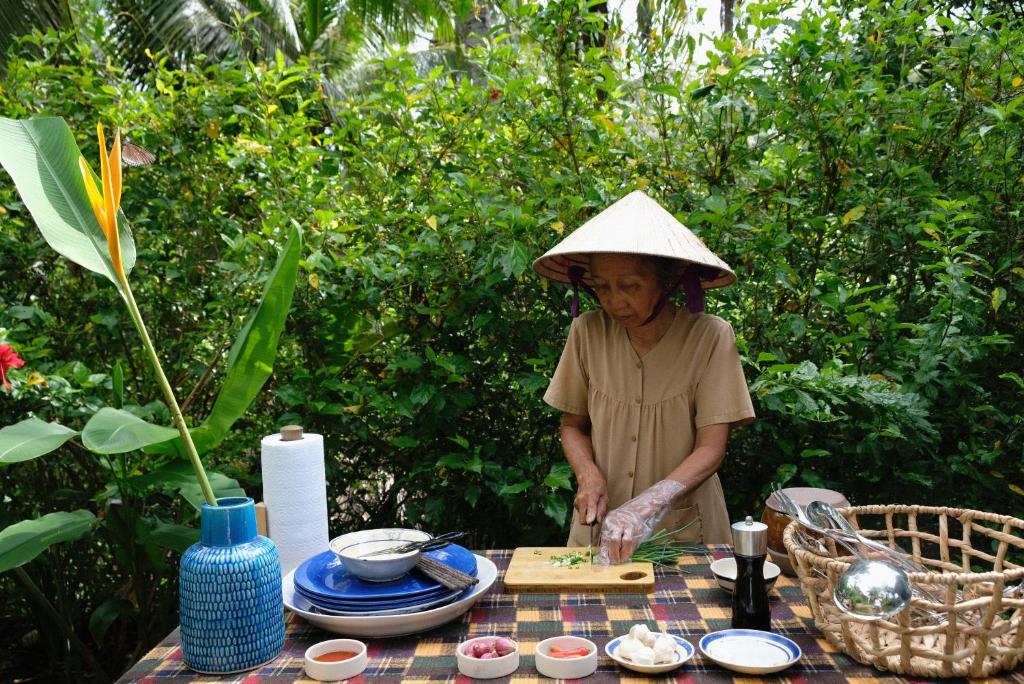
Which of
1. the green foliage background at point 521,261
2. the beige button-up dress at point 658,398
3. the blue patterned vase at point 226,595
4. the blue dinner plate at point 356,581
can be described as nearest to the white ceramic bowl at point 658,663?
the blue dinner plate at point 356,581

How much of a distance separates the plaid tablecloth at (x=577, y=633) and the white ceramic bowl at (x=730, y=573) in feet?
0.09

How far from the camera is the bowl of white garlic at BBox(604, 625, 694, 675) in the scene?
1.31 metres

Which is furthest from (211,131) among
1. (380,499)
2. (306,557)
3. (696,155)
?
(306,557)

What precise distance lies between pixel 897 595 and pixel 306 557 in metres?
1.22

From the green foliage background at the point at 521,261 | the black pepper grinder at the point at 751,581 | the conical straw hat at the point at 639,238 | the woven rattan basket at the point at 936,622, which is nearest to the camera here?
the woven rattan basket at the point at 936,622

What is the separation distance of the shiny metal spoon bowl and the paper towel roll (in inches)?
41.9

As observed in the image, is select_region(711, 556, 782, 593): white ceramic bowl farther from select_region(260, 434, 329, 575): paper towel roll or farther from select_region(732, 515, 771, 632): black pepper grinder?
select_region(260, 434, 329, 575): paper towel roll

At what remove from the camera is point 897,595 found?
1203 millimetres

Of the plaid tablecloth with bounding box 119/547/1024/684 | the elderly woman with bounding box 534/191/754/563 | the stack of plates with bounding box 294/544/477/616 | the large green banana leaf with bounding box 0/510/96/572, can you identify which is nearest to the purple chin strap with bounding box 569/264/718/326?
the elderly woman with bounding box 534/191/754/563

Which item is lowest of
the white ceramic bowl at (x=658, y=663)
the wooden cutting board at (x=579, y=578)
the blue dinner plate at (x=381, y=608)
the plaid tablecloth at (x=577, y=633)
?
the plaid tablecloth at (x=577, y=633)

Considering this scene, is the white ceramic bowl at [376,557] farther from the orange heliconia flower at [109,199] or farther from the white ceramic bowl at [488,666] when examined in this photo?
the orange heliconia flower at [109,199]

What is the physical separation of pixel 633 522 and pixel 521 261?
1.22m

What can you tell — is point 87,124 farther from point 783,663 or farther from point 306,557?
point 783,663

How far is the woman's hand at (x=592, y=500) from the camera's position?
2.19 meters
